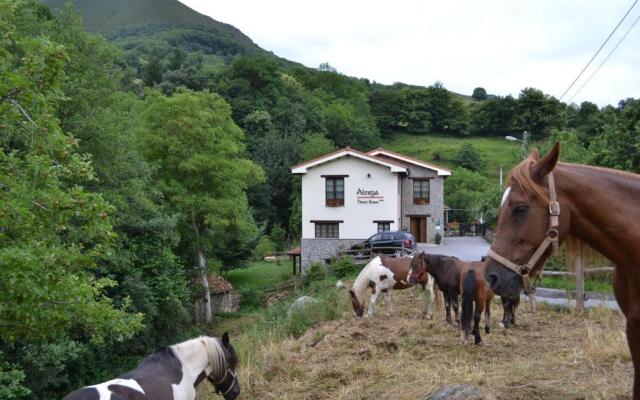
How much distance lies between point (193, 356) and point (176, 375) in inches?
13.0

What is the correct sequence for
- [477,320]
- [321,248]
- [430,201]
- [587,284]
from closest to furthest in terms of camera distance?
[477,320]
[587,284]
[321,248]
[430,201]

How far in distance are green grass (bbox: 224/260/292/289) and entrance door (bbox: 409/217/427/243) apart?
8420 millimetres

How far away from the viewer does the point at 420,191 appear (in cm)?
3178

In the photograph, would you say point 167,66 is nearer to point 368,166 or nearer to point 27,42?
point 368,166

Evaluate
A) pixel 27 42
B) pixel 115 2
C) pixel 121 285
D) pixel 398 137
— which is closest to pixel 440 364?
pixel 27 42

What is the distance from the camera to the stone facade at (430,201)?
3159 centimetres

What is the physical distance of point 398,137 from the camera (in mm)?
80125

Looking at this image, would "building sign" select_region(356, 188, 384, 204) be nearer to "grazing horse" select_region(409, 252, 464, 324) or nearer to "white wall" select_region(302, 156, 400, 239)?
"white wall" select_region(302, 156, 400, 239)

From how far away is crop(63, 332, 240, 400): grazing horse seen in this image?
4453 millimetres

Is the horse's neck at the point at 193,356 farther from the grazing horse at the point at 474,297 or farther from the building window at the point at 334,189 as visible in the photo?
the building window at the point at 334,189

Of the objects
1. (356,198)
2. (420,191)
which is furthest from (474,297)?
(420,191)

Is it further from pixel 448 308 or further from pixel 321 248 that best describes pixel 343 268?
pixel 448 308

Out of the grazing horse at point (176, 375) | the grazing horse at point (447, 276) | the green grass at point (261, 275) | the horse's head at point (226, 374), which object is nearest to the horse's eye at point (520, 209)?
the grazing horse at point (176, 375)

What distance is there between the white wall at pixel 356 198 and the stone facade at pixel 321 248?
0.53 m
